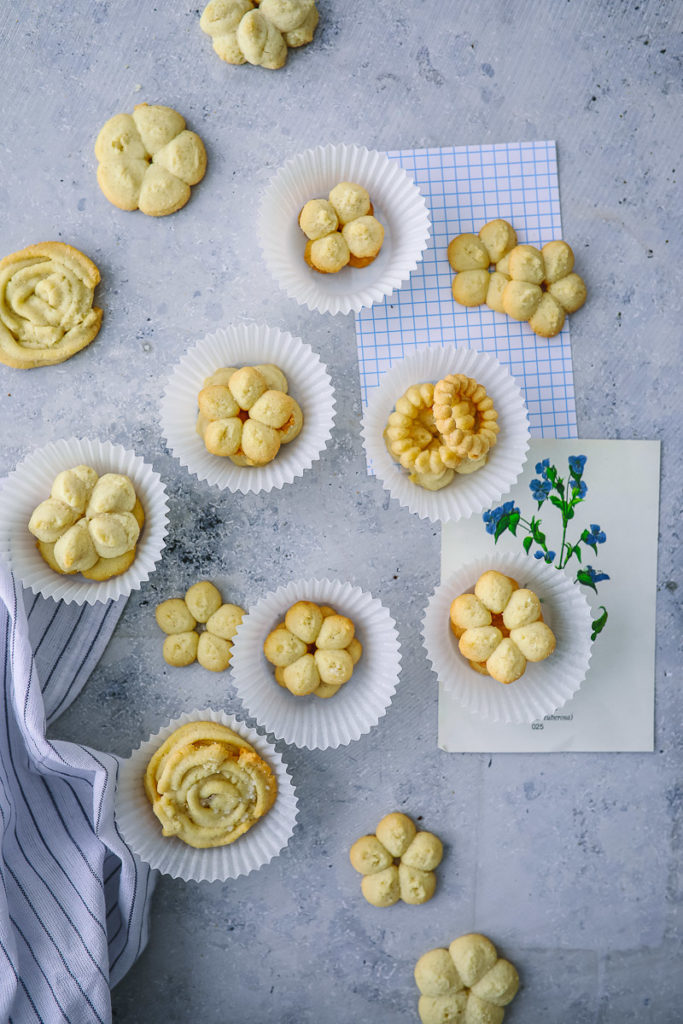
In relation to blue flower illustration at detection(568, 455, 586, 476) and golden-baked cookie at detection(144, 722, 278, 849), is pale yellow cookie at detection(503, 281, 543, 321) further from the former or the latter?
golden-baked cookie at detection(144, 722, 278, 849)

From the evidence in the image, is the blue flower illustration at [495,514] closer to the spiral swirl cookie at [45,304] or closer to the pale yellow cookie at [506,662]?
the pale yellow cookie at [506,662]

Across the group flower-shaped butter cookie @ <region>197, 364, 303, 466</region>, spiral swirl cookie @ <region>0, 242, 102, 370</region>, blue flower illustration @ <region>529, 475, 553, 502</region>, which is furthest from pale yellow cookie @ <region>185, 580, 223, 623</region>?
blue flower illustration @ <region>529, 475, 553, 502</region>

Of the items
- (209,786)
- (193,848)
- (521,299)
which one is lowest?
(193,848)

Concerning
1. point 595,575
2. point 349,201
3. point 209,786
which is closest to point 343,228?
point 349,201

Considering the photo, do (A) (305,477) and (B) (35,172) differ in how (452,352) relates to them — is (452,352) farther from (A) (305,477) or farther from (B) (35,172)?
(B) (35,172)

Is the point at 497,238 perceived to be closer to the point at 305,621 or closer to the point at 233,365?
the point at 233,365

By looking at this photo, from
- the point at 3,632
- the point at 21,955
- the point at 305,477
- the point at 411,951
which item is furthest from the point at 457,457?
the point at 21,955
